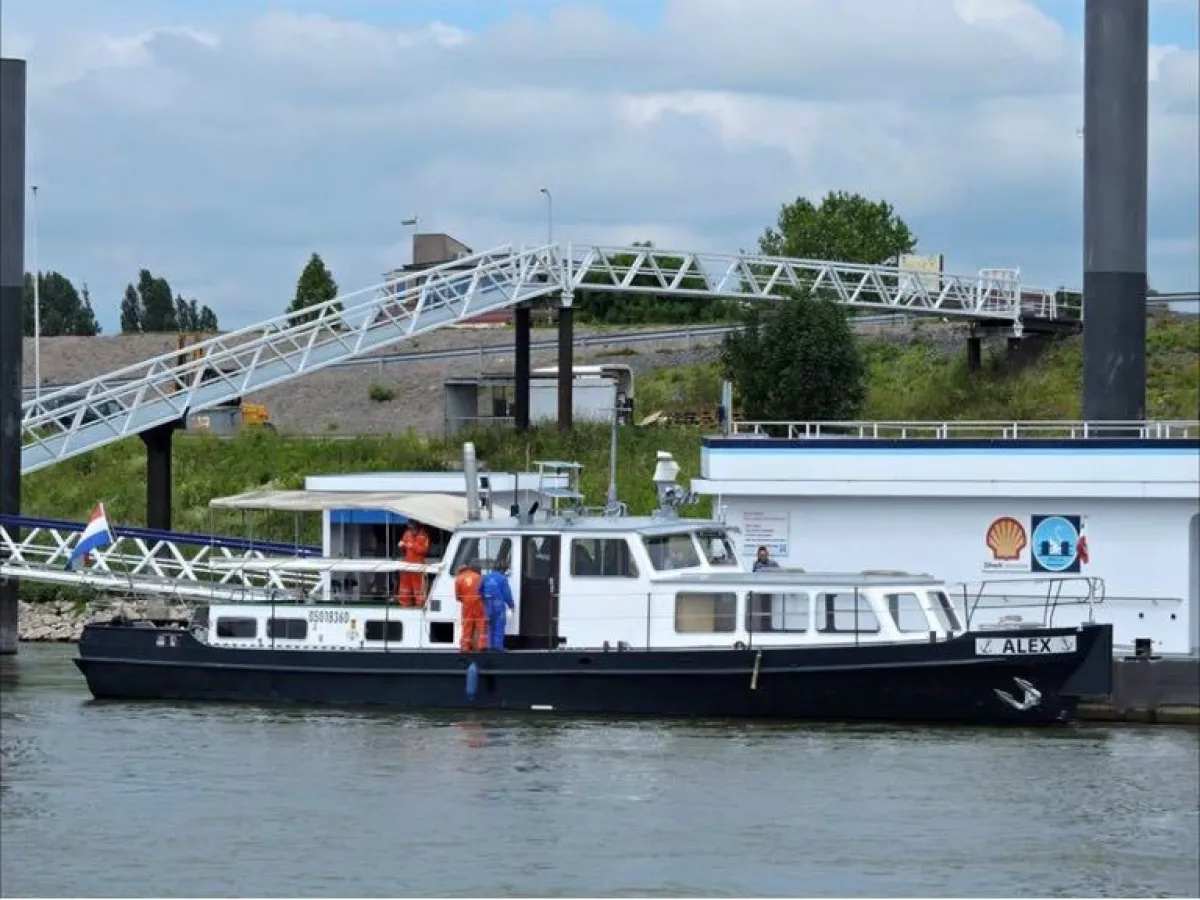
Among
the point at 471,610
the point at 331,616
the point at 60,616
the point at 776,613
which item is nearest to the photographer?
the point at 776,613

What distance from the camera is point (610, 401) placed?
58.6 meters

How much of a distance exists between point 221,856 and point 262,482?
32340 mm

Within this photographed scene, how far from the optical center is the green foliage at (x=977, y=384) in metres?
57.7

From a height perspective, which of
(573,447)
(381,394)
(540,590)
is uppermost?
(381,394)

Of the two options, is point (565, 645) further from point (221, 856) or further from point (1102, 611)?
point (221, 856)

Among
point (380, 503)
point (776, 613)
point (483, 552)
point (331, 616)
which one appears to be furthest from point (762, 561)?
point (331, 616)

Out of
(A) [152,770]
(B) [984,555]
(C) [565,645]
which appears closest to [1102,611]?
(B) [984,555]

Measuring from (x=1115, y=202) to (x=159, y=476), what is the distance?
60.9ft

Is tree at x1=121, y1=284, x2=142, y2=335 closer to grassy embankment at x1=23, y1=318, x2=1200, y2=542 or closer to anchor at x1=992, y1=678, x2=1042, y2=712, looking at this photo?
grassy embankment at x1=23, y1=318, x2=1200, y2=542

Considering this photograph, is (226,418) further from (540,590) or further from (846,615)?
(846,615)

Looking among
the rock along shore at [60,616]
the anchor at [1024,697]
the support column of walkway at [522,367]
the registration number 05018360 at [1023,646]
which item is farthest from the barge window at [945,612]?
the support column of walkway at [522,367]

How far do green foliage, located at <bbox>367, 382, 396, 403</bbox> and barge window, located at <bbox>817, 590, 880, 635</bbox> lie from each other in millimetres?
38050

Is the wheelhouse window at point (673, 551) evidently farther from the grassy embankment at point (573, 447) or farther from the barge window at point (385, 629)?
the grassy embankment at point (573, 447)

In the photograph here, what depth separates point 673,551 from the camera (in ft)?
109
